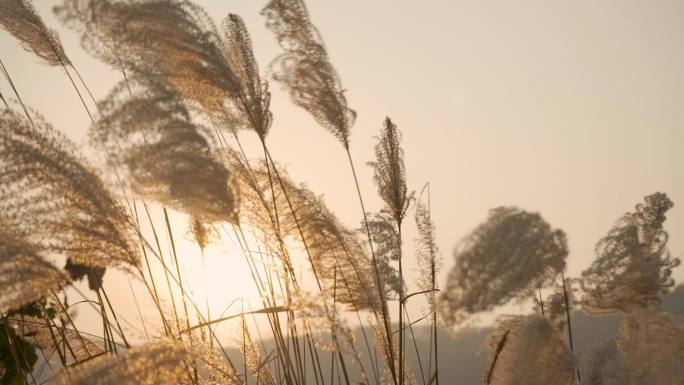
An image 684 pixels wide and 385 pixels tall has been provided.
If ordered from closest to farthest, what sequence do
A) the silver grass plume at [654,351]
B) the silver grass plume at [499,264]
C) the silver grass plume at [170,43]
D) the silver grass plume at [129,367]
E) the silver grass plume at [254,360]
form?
the silver grass plume at [129,367]
the silver grass plume at [499,264]
the silver grass plume at [654,351]
the silver grass plume at [170,43]
the silver grass plume at [254,360]

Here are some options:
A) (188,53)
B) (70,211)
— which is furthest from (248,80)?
(70,211)

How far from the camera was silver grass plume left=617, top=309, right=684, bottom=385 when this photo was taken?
Result: 66.4 inches

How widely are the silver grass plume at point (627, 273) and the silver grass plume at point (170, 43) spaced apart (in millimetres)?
1440

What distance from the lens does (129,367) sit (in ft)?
3.87

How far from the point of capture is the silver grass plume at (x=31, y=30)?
3.18m

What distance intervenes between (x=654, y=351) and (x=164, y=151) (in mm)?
1475

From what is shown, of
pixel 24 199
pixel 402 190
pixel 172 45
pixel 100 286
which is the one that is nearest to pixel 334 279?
pixel 402 190

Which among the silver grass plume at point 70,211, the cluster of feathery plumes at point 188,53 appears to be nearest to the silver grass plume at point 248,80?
the cluster of feathery plumes at point 188,53

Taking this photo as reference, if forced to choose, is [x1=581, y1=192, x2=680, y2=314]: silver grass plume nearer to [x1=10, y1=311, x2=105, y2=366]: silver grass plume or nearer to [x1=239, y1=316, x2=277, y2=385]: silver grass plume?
[x1=239, y1=316, x2=277, y2=385]: silver grass plume

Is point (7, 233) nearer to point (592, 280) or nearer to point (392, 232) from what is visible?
point (592, 280)

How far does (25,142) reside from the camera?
1813mm

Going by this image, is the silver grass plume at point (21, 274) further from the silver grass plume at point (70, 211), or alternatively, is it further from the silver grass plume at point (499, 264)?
the silver grass plume at point (499, 264)

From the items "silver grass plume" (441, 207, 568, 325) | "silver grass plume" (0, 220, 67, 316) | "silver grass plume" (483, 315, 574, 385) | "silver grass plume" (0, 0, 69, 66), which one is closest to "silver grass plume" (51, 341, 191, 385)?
"silver grass plume" (0, 220, 67, 316)

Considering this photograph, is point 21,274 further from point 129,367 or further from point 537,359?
point 537,359
